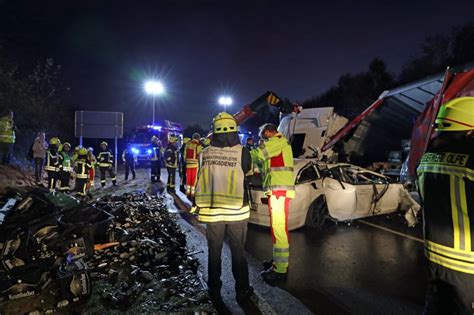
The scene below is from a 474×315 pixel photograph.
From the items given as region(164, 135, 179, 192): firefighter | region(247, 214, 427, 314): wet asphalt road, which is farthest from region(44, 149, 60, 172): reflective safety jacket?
region(247, 214, 427, 314): wet asphalt road

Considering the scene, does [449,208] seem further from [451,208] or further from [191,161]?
[191,161]

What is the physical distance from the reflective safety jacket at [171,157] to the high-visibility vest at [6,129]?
521 centimetres

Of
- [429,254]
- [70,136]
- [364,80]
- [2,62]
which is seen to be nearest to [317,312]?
[429,254]

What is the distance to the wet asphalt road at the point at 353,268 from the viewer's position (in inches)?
138

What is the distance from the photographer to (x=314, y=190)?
242 inches

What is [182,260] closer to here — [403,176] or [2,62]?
[403,176]

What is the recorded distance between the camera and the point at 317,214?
631cm

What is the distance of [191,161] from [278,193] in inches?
202

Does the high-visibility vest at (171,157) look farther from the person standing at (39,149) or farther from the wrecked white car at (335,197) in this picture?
the wrecked white car at (335,197)

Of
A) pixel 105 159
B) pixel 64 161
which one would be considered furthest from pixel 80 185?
pixel 105 159

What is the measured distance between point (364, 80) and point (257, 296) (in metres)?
32.4

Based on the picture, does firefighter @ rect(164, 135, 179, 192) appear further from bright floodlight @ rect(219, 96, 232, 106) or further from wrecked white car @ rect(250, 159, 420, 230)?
bright floodlight @ rect(219, 96, 232, 106)

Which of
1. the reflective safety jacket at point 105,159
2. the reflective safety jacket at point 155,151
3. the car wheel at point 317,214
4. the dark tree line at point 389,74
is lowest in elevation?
the car wheel at point 317,214

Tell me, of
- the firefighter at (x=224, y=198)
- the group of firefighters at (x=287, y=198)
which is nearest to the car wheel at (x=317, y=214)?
the group of firefighters at (x=287, y=198)
